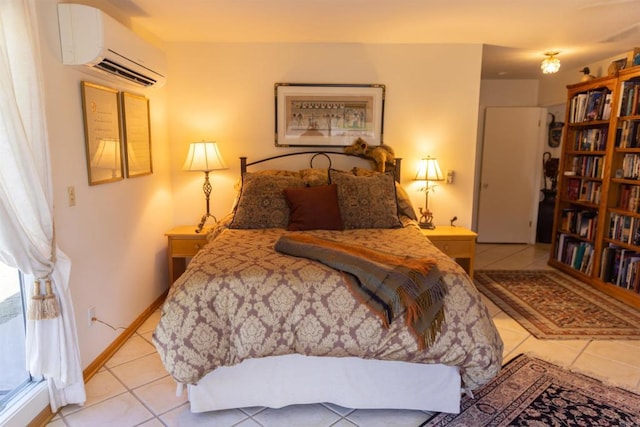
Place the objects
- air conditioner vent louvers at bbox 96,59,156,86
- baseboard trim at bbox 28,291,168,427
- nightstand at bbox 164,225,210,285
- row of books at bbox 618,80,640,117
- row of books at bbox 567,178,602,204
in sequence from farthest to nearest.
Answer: row of books at bbox 567,178,602,204, row of books at bbox 618,80,640,117, nightstand at bbox 164,225,210,285, air conditioner vent louvers at bbox 96,59,156,86, baseboard trim at bbox 28,291,168,427

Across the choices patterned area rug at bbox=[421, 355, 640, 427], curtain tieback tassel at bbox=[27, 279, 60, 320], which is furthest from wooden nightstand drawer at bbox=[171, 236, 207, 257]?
patterned area rug at bbox=[421, 355, 640, 427]

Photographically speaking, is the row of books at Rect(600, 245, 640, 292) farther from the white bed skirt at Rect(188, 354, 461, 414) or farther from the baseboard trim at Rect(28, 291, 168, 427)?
the baseboard trim at Rect(28, 291, 168, 427)

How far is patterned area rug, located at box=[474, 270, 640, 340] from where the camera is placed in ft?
10.4

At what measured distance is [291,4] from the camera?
2748 mm

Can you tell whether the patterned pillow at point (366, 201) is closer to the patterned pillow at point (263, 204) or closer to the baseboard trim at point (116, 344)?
the patterned pillow at point (263, 204)

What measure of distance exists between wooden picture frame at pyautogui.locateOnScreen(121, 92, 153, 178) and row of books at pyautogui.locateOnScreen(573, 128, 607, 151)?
4307 mm

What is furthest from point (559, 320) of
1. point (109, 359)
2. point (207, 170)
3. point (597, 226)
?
point (109, 359)

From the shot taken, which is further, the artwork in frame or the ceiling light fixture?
the ceiling light fixture

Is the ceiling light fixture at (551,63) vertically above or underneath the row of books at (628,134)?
above

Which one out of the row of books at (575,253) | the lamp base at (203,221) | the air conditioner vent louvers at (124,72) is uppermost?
the air conditioner vent louvers at (124,72)

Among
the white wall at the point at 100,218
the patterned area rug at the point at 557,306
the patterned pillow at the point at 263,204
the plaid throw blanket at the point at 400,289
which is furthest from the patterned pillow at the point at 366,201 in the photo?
the white wall at the point at 100,218

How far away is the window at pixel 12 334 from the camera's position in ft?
6.52

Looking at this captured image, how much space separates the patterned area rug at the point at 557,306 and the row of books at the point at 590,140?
1.40m


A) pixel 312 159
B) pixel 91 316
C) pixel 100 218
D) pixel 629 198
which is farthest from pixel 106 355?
pixel 629 198
